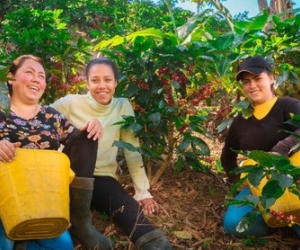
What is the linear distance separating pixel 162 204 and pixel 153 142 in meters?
0.43

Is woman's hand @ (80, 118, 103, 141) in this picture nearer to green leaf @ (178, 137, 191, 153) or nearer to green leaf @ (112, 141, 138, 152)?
green leaf @ (112, 141, 138, 152)

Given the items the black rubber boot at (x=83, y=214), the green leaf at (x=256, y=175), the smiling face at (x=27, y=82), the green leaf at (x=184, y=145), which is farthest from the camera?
the green leaf at (x=184, y=145)

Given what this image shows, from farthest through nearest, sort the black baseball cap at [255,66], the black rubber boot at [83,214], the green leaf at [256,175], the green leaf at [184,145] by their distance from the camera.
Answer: the green leaf at [184,145]
the black baseball cap at [255,66]
the black rubber boot at [83,214]
the green leaf at [256,175]

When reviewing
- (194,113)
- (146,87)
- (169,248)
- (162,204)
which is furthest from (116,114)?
(169,248)

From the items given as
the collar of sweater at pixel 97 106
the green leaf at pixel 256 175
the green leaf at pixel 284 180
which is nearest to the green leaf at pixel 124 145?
the collar of sweater at pixel 97 106

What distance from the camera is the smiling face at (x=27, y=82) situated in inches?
88.5

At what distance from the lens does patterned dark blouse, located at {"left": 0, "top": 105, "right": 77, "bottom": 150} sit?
2.16 m

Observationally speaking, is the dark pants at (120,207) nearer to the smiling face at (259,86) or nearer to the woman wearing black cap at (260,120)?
the woman wearing black cap at (260,120)

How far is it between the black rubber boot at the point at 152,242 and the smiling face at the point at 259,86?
1.06 m

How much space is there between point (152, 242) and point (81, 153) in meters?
0.62

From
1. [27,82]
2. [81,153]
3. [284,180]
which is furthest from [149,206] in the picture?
[284,180]

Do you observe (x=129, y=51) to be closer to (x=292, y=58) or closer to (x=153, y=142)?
(x=153, y=142)

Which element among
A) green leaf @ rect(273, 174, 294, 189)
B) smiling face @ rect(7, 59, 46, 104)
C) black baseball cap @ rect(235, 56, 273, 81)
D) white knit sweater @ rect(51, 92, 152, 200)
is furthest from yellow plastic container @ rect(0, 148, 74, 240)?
black baseball cap @ rect(235, 56, 273, 81)

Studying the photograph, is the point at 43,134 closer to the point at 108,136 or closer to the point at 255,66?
the point at 108,136
